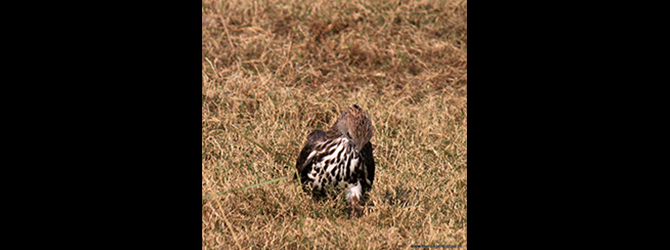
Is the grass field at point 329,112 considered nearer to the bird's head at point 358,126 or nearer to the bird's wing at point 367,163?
the bird's wing at point 367,163

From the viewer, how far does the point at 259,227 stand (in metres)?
4.24

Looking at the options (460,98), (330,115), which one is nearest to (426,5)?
(460,98)

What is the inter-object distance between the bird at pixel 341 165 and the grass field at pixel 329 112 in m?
0.08

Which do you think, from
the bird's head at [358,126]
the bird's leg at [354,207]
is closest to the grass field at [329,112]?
the bird's leg at [354,207]

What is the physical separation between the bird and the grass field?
0.08 m

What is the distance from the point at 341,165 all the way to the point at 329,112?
6.04ft

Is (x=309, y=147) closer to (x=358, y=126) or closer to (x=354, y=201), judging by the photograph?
(x=354, y=201)

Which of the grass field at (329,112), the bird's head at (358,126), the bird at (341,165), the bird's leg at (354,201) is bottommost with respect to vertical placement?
the grass field at (329,112)

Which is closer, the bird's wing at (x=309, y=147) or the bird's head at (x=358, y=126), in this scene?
the bird's head at (x=358, y=126)

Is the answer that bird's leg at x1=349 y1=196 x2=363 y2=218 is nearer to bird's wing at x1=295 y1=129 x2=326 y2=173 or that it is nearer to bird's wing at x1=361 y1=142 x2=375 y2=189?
bird's wing at x1=361 y1=142 x2=375 y2=189

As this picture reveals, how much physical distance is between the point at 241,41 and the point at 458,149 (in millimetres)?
2753

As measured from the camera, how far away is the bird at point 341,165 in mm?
4227

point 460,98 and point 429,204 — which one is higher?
point 429,204

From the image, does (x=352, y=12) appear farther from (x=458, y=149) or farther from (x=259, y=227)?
(x=259, y=227)
